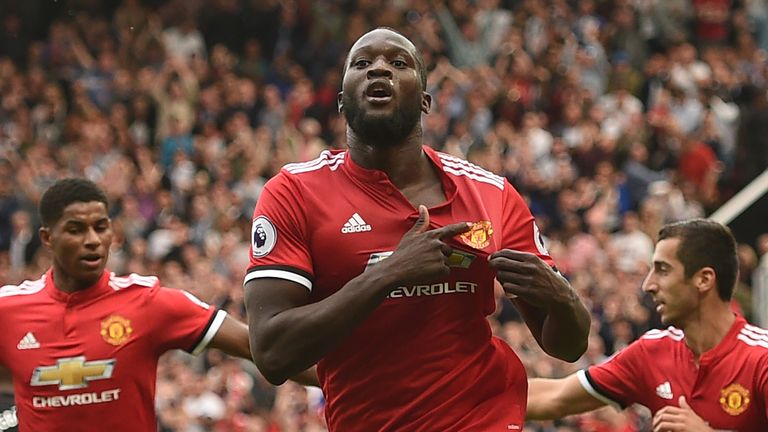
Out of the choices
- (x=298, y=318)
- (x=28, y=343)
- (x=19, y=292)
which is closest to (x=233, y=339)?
(x=28, y=343)

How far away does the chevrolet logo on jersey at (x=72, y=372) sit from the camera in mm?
7258

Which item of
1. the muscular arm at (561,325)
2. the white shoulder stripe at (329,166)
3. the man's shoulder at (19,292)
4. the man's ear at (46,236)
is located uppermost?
the white shoulder stripe at (329,166)

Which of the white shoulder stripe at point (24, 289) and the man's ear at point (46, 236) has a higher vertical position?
the man's ear at point (46, 236)

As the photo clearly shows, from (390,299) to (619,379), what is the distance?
6.51ft

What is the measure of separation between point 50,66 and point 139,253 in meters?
5.99

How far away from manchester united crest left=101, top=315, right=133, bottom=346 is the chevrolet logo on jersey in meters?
0.11

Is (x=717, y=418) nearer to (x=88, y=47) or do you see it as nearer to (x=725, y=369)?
(x=725, y=369)

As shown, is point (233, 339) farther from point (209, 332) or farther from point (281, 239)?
point (281, 239)

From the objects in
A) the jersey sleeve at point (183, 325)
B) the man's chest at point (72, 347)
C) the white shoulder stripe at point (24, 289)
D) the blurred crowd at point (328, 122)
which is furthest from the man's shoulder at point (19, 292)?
the blurred crowd at point (328, 122)

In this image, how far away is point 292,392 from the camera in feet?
45.7

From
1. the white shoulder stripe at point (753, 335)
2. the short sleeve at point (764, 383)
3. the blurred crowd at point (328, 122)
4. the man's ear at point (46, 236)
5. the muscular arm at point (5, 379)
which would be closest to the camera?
the short sleeve at point (764, 383)

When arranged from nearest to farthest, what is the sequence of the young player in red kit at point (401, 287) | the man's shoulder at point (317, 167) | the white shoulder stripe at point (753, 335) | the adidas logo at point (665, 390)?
the young player in red kit at point (401, 287) → the man's shoulder at point (317, 167) → the white shoulder stripe at point (753, 335) → the adidas logo at point (665, 390)

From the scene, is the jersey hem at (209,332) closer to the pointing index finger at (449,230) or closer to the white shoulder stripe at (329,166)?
the white shoulder stripe at (329,166)

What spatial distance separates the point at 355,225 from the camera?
5648 mm
